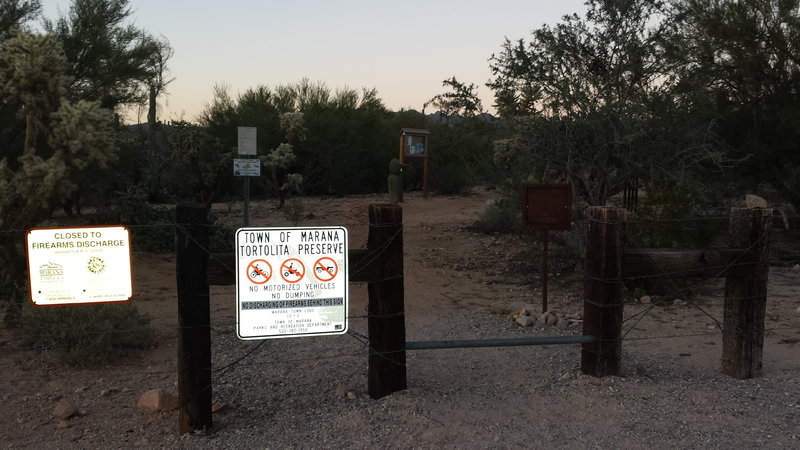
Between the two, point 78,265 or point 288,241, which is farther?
point 288,241

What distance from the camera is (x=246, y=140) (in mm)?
13539

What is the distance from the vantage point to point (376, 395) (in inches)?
205

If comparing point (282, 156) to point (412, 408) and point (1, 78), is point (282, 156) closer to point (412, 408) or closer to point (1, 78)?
point (1, 78)

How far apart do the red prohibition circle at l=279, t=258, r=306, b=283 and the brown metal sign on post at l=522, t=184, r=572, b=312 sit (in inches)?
150

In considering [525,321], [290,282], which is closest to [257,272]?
[290,282]

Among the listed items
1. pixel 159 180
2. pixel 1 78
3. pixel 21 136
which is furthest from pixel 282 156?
pixel 1 78

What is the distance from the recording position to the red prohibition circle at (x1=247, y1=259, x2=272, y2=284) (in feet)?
15.7

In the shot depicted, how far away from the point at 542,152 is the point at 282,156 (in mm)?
10672

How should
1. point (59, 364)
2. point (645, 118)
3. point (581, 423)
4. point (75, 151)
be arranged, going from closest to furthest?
point (581, 423) → point (59, 364) → point (75, 151) → point (645, 118)

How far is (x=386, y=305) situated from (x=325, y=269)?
0.51 meters

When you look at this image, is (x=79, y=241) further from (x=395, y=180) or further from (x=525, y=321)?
(x=395, y=180)

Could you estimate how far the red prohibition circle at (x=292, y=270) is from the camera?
15.9ft

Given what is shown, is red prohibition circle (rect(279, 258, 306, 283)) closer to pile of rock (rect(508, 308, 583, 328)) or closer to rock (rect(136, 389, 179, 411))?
rock (rect(136, 389, 179, 411))

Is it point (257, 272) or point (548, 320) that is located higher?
point (257, 272)
